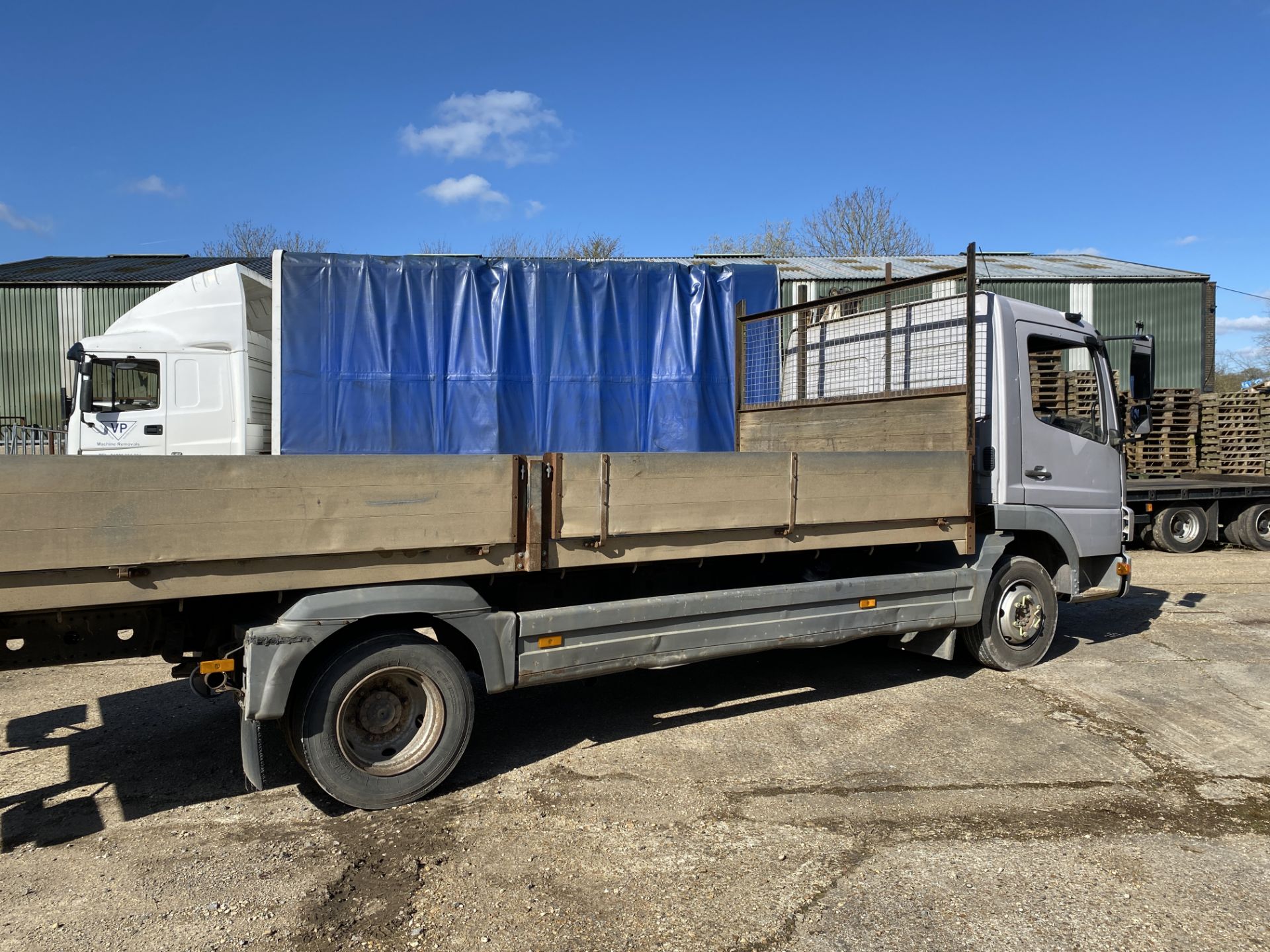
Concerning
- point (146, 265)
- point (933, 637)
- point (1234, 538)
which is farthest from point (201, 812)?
point (146, 265)

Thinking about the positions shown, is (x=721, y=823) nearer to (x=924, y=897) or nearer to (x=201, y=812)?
(x=924, y=897)

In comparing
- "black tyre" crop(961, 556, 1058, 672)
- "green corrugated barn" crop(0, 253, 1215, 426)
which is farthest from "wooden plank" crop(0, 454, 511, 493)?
"green corrugated barn" crop(0, 253, 1215, 426)

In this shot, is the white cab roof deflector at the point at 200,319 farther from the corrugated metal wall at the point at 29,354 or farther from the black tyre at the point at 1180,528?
the corrugated metal wall at the point at 29,354

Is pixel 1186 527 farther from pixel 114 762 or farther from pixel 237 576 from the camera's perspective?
pixel 114 762

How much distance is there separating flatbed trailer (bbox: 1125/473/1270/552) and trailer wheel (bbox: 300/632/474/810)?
38.6 ft

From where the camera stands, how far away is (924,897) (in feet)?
10.6

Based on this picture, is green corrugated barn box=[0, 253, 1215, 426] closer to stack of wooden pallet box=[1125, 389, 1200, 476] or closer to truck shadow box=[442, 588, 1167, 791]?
stack of wooden pallet box=[1125, 389, 1200, 476]

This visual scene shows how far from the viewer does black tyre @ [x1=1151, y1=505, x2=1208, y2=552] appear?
13.5m

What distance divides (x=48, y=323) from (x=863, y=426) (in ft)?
71.8

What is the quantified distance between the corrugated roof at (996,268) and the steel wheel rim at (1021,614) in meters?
14.8

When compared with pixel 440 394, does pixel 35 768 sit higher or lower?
lower

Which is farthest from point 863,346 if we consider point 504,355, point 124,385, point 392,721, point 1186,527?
point 1186,527

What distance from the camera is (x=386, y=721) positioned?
4.07m

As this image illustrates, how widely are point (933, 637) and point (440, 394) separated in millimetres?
5715
